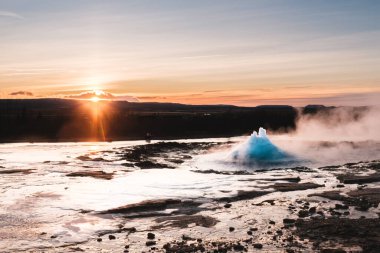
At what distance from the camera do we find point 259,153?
83.5ft

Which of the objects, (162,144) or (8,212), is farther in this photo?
(162,144)

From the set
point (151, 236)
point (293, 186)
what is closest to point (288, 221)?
point (151, 236)

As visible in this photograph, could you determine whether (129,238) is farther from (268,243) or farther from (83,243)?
(268,243)

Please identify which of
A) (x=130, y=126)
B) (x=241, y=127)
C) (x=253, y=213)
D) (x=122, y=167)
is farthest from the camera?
(x=241, y=127)

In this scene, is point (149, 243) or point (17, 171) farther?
point (17, 171)

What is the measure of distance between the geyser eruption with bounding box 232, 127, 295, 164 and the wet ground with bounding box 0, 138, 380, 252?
1.23m

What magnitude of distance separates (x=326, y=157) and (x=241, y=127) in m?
32.8

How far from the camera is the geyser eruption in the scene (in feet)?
80.8

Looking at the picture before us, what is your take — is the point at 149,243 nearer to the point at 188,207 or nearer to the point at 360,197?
the point at 188,207

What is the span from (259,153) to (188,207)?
1231cm

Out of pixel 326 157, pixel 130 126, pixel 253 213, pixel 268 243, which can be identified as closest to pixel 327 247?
pixel 268 243

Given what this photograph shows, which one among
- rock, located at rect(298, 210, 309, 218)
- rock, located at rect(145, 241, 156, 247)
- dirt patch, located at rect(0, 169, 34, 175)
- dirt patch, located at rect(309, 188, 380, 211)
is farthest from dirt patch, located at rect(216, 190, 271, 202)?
dirt patch, located at rect(0, 169, 34, 175)

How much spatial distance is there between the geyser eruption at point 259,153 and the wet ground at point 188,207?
1.23 meters

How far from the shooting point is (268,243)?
9.84 meters
